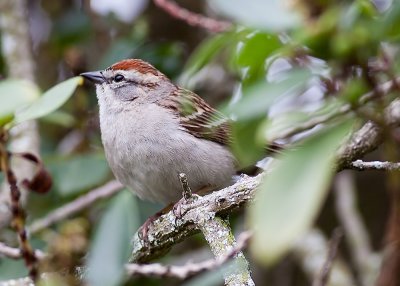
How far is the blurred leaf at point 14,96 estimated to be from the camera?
5.48 feet

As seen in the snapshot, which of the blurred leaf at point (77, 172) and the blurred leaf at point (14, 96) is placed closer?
the blurred leaf at point (14, 96)

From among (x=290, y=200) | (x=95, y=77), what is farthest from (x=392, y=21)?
(x=95, y=77)

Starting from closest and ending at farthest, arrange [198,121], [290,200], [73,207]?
[290,200]
[198,121]
[73,207]

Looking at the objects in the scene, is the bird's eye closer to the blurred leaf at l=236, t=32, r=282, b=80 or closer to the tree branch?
the tree branch

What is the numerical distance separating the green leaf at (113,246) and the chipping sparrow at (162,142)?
187 cm

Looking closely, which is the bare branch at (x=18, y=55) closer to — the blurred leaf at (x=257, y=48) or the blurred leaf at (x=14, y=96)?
the blurred leaf at (x=14, y=96)

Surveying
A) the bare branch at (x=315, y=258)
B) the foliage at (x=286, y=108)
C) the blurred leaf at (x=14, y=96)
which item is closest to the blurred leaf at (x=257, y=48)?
the foliage at (x=286, y=108)

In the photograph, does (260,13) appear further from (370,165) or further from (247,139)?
(370,165)

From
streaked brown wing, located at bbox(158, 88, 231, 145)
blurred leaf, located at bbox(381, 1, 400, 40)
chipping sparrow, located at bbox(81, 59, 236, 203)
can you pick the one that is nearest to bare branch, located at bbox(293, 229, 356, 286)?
chipping sparrow, located at bbox(81, 59, 236, 203)

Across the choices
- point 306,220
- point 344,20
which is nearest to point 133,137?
point 344,20

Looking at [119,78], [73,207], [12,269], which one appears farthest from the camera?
[119,78]

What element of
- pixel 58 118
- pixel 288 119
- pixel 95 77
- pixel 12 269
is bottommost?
pixel 12 269

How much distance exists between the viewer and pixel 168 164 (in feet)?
12.1

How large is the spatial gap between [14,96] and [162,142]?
2.03 metres
